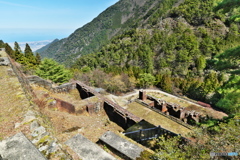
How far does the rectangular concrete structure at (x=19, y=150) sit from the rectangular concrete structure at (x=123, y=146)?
220cm

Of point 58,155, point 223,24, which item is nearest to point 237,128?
point 58,155

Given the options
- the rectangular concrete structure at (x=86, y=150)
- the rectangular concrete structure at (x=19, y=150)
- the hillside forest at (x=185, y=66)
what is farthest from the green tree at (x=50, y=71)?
the rectangular concrete structure at (x=19, y=150)

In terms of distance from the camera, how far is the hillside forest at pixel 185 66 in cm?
490

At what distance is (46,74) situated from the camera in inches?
918

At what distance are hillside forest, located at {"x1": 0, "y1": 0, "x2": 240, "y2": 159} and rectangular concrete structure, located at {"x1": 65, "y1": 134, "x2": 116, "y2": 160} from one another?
1.33 metres

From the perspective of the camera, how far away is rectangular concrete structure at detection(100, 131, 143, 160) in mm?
4391

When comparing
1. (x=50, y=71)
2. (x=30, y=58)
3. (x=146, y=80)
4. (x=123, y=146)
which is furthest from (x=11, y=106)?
(x=146, y=80)

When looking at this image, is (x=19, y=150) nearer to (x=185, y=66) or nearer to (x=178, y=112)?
(x=178, y=112)

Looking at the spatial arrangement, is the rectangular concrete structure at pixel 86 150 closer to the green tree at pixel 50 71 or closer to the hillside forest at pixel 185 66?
the hillside forest at pixel 185 66

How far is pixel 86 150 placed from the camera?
4.10 meters

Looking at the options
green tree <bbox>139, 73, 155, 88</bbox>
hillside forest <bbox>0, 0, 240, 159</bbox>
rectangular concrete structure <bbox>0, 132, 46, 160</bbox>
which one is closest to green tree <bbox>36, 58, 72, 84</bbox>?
hillside forest <bbox>0, 0, 240, 159</bbox>

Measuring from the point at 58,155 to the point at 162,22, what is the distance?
118017mm

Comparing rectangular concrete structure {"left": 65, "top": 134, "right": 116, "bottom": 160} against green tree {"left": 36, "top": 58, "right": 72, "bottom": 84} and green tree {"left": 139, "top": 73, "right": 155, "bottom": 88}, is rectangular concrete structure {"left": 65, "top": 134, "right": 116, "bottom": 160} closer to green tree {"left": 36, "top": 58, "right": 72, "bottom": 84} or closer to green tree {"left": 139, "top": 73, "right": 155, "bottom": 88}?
green tree {"left": 36, "top": 58, "right": 72, "bottom": 84}

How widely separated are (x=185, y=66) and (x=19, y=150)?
73.4 meters
